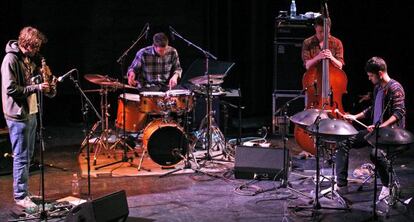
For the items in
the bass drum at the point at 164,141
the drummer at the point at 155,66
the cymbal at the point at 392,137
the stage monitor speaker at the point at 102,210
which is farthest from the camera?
the drummer at the point at 155,66

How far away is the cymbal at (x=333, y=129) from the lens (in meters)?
5.93

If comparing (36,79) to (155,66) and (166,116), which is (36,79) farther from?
(155,66)

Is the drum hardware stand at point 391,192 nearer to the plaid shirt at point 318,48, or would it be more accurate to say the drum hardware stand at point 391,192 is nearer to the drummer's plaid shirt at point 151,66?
the plaid shirt at point 318,48

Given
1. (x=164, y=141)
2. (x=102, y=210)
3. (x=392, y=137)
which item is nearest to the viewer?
(x=102, y=210)

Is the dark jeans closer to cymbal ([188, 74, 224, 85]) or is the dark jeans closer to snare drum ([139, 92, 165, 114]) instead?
cymbal ([188, 74, 224, 85])

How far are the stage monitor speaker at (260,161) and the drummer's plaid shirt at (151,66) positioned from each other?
1.98m

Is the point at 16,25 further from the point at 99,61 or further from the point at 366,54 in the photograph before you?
the point at 366,54

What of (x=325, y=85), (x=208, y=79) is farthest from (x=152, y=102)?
(x=325, y=85)

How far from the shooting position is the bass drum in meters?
7.80

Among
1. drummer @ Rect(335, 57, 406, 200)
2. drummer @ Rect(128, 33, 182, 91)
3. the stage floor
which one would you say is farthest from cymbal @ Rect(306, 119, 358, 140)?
drummer @ Rect(128, 33, 182, 91)

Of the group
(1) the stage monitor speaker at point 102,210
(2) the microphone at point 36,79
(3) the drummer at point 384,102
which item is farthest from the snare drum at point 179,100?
(1) the stage monitor speaker at point 102,210

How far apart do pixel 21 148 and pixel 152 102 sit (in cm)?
211

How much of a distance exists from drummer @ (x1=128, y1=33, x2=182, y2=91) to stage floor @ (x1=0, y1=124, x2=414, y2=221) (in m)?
1.46

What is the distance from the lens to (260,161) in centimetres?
720
